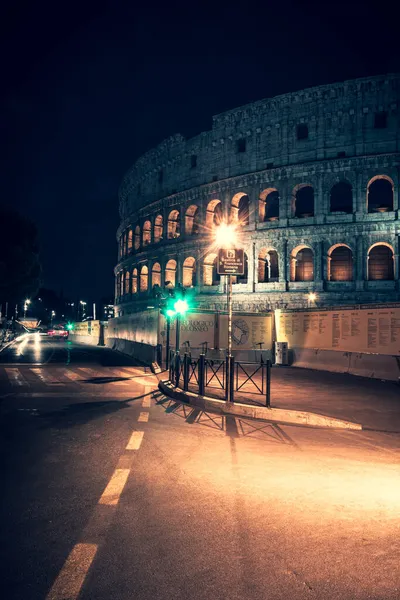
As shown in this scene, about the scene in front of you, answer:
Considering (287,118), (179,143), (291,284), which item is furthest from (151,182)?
(291,284)

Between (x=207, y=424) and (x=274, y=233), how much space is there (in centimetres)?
2657

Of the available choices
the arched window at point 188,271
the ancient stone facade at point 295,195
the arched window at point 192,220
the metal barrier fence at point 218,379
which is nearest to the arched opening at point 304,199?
the ancient stone facade at point 295,195

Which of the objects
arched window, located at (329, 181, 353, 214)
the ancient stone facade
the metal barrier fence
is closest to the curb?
the metal barrier fence

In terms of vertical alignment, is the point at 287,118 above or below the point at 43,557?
above

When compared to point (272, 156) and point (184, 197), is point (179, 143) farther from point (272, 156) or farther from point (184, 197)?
point (272, 156)

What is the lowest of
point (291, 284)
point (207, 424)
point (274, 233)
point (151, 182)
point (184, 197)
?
point (207, 424)

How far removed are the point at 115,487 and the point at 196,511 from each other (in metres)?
1.13

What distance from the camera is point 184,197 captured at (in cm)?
4056

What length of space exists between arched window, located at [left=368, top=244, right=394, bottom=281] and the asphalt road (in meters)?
27.2

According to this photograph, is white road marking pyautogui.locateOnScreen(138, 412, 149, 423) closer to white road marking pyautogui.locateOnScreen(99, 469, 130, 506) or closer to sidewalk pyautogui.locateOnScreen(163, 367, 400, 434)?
sidewalk pyautogui.locateOnScreen(163, 367, 400, 434)

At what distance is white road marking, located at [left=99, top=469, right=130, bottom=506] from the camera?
4.77m

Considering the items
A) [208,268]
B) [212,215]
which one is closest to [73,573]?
[208,268]

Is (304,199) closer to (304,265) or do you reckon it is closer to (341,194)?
(341,194)

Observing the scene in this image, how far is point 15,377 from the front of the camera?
1650 centimetres
